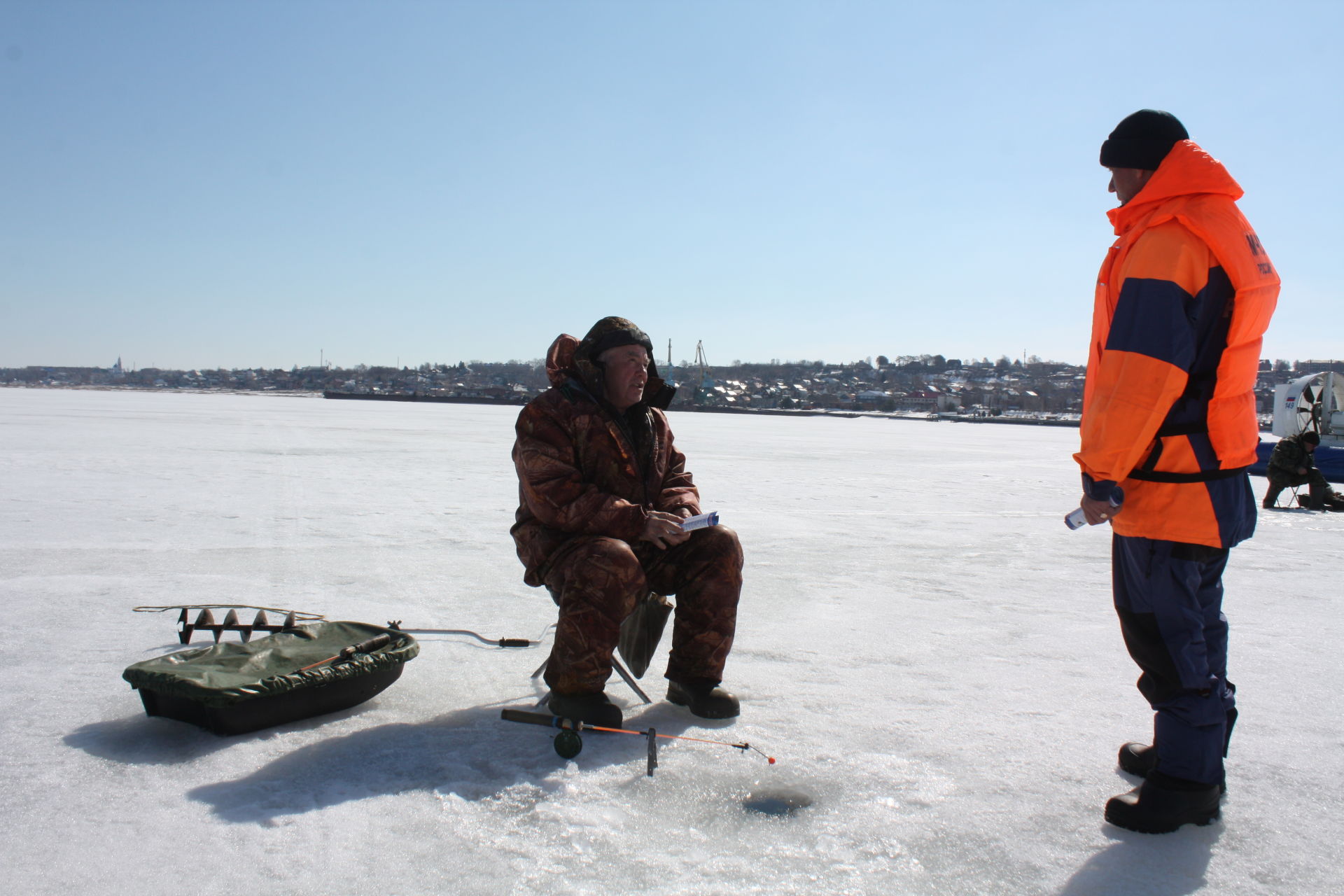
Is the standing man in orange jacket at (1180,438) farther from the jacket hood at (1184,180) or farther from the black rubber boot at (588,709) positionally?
the black rubber boot at (588,709)

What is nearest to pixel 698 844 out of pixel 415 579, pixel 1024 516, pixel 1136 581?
pixel 1136 581

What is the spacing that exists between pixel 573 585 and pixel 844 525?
202 inches

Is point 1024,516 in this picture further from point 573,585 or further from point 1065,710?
point 573,585

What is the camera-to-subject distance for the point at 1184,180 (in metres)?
2.20

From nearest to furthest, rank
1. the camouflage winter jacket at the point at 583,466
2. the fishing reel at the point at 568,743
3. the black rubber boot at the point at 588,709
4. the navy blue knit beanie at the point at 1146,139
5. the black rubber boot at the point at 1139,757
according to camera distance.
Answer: the navy blue knit beanie at the point at 1146,139 → the black rubber boot at the point at 1139,757 → the fishing reel at the point at 568,743 → the black rubber boot at the point at 588,709 → the camouflage winter jacket at the point at 583,466

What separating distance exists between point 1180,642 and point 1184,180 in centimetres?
113

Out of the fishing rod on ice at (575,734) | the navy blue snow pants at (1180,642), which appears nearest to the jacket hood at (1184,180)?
the navy blue snow pants at (1180,642)

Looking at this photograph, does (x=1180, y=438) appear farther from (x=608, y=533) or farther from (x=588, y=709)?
(x=588, y=709)

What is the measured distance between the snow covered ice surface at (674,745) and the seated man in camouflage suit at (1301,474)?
169 inches

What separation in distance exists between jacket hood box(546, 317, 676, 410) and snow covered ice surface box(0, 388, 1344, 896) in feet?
3.70

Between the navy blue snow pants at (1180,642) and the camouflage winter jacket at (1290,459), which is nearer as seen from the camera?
the navy blue snow pants at (1180,642)

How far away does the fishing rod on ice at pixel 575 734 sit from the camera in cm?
256

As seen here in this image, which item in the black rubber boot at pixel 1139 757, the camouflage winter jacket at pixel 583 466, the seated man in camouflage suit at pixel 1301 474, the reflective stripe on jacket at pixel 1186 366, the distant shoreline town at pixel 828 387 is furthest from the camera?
the distant shoreline town at pixel 828 387

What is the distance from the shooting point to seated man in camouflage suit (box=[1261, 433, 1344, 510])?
402 inches
